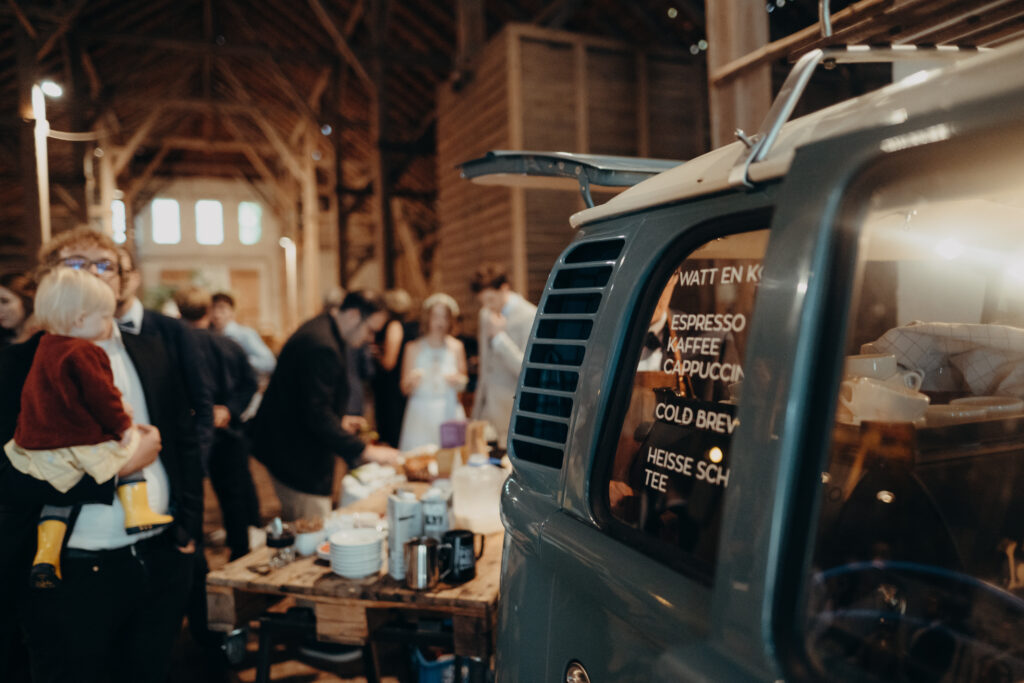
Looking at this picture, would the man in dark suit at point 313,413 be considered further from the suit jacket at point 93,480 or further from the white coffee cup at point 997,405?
the white coffee cup at point 997,405

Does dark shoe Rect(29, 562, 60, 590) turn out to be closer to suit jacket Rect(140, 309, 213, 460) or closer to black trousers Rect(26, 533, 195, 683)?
black trousers Rect(26, 533, 195, 683)

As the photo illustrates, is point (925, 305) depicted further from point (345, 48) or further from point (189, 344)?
point (345, 48)

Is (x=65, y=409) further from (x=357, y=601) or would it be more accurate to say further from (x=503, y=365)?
(x=503, y=365)

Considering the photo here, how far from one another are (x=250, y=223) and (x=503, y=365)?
29.1 meters

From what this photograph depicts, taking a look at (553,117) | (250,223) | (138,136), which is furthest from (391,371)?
(250,223)

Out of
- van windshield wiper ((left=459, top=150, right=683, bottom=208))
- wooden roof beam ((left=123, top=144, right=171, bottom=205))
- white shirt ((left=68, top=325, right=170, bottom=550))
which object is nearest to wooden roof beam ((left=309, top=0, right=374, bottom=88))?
white shirt ((left=68, top=325, right=170, bottom=550))

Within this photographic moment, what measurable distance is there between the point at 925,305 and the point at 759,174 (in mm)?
1171

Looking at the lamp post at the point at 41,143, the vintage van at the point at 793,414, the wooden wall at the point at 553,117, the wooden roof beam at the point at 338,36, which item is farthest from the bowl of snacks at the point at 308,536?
the wooden roof beam at the point at 338,36

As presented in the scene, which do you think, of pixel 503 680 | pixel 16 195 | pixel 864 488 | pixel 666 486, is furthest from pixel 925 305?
pixel 16 195

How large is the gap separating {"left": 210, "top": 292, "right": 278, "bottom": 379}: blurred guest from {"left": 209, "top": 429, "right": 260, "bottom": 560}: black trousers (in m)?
1.42

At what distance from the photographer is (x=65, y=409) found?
2189mm

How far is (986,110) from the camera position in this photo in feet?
2.49

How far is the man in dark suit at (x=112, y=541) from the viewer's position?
222 centimetres

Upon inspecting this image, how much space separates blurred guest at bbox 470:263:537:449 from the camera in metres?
4.74
